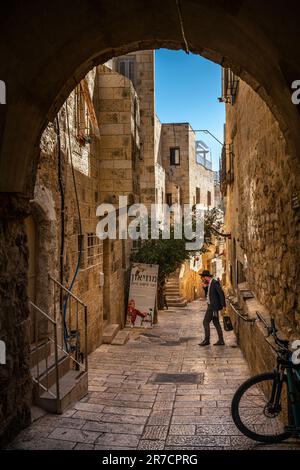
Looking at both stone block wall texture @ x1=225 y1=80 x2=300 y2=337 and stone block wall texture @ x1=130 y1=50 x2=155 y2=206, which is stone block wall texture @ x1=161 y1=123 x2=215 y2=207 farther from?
stone block wall texture @ x1=225 y1=80 x2=300 y2=337

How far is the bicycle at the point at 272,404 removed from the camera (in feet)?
→ 13.0

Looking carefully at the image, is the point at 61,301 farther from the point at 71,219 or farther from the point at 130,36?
the point at 130,36

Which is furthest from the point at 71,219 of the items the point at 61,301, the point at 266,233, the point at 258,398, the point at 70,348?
the point at 258,398

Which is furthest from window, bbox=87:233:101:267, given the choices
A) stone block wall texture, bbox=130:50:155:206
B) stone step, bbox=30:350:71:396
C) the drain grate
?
stone block wall texture, bbox=130:50:155:206

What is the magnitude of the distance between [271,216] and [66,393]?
3.29m

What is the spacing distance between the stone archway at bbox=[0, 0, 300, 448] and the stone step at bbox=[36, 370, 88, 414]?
45 cm

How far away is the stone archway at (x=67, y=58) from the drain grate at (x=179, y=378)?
9.71 feet

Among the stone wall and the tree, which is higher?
the stone wall

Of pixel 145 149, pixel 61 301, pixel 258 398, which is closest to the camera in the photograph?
pixel 258 398

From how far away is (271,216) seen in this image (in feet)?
19.3

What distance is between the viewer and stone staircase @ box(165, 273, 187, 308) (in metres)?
19.6

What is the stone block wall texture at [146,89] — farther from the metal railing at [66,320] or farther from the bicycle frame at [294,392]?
the bicycle frame at [294,392]
